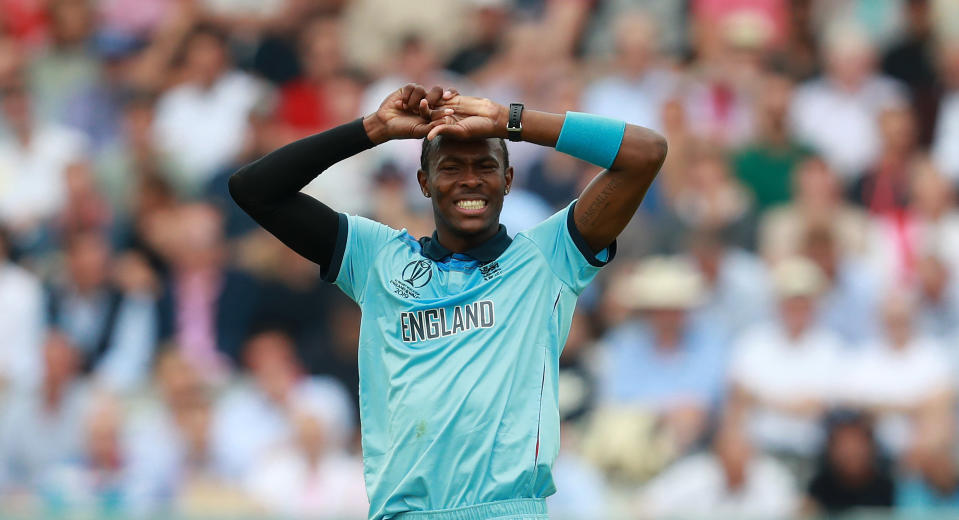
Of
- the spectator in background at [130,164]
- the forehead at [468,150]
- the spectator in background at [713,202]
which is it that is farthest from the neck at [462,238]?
the spectator in background at [130,164]

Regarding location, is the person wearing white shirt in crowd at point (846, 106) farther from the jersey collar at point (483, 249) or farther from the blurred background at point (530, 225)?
the jersey collar at point (483, 249)

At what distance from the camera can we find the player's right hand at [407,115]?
172 inches

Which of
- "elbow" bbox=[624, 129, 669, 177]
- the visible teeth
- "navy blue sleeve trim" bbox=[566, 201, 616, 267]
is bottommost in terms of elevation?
"navy blue sleeve trim" bbox=[566, 201, 616, 267]

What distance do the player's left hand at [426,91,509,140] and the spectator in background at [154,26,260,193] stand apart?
7.10 meters

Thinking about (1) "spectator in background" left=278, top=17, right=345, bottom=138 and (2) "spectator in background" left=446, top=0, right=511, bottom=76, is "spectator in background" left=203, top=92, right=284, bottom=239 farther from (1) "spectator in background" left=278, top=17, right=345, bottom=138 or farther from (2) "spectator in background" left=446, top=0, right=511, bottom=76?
(2) "spectator in background" left=446, top=0, right=511, bottom=76

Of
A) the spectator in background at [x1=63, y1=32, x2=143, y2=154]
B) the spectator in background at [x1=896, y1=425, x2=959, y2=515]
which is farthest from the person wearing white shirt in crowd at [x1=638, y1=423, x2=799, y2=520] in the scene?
the spectator in background at [x1=63, y1=32, x2=143, y2=154]

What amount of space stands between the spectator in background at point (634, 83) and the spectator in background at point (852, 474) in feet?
10.4

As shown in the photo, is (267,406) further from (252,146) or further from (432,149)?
(432,149)

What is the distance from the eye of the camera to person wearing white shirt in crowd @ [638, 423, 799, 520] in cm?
862

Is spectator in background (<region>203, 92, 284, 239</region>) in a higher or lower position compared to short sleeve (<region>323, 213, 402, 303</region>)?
higher

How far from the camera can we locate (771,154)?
10.6 m

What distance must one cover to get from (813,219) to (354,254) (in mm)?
6103

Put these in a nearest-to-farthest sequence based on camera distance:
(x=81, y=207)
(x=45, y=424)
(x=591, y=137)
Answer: (x=591, y=137) → (x=45, y=424) → (x=81, y=207)

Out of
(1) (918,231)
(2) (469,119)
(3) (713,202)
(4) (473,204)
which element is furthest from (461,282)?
(1) (918,231)
